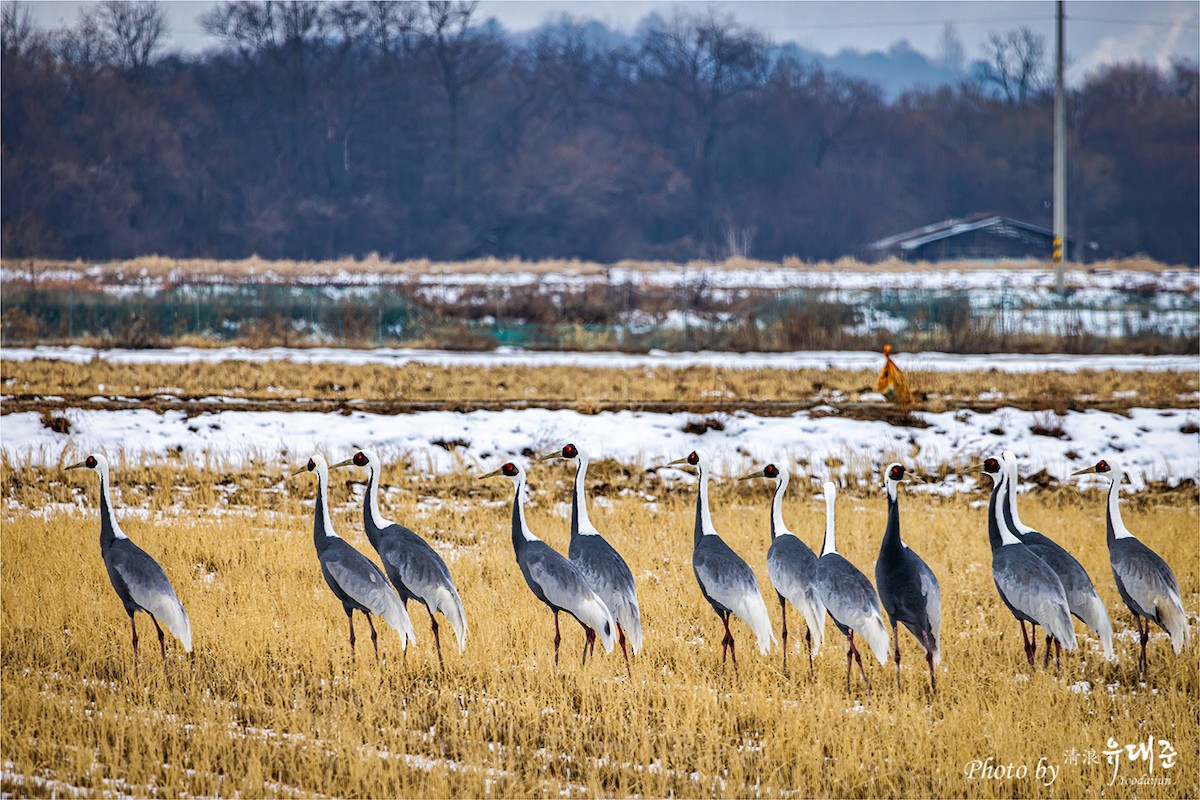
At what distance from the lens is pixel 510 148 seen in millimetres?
91188

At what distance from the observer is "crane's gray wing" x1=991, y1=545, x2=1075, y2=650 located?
Result: 7285mm

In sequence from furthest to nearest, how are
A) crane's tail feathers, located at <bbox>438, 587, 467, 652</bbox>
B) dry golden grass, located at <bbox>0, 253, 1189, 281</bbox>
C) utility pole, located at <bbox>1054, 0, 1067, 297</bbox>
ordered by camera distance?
dry golden grass, located at <bbox>0, 253, 1189, 281</bbox>, utility pole, located at <bbox>1054, 0, 1067, 297</bbox>, crane's tail feathers, located at <bbox>438, 587, 467, 652</bbox>

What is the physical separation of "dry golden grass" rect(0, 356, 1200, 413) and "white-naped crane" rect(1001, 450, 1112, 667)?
35.3 ft

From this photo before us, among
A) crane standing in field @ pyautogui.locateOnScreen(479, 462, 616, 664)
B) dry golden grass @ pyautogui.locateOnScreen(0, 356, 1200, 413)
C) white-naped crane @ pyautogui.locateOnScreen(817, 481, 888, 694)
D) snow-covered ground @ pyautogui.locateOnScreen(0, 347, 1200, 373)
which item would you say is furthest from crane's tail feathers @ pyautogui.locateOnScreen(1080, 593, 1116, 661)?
snow-covered ground @ pyautogui.locateOnScreen(0, 347, 1200, 373)

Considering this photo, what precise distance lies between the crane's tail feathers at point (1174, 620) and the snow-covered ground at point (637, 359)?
17597mm

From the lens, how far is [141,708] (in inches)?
280

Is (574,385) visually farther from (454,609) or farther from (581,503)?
(581,503)

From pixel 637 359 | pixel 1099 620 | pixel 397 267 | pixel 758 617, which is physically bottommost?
pixel 1099 620

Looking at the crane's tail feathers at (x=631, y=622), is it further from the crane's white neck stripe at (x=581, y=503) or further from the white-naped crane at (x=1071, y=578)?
the white-naped crane at (x=1071, y=578)

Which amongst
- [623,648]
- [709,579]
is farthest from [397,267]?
[709,579]

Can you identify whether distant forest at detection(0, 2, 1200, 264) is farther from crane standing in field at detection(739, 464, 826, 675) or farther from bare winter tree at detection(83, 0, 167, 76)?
crane standing in field at detection(739, 464, 826, 675)

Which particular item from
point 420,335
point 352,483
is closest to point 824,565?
point 352,483

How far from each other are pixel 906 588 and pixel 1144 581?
1856 mm

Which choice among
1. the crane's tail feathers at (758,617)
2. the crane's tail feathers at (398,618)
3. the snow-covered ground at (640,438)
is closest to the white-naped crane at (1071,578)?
the crane's tail feathers at (758,617)
